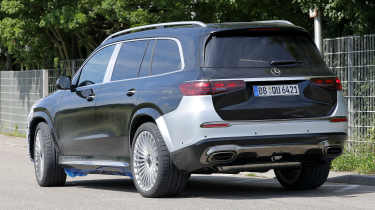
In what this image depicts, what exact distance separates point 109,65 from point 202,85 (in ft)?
7.09

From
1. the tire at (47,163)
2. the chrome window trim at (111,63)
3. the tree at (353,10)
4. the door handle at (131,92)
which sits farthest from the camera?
the tree at (353,10)

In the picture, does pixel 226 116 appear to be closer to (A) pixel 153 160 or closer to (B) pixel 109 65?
(A) pixel 153 160

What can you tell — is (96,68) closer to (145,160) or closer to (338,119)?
(145,160)

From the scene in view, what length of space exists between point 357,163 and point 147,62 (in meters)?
4.02

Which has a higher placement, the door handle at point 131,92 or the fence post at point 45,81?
the door handle at point 131,92

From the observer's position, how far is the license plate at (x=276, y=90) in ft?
29.5

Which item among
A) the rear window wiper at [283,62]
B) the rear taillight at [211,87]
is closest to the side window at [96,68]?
the rear taillight at [211,87]

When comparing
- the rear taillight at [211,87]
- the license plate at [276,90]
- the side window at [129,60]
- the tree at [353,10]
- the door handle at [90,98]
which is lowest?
the door handle at [90,98]

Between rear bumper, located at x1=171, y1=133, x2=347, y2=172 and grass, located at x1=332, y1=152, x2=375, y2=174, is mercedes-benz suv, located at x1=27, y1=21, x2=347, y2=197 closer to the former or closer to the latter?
rear bumper, located at x1=171, y1=133, x2=347, y2=172

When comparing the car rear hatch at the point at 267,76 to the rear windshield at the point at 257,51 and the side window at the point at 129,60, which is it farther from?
the side window at the point at 129,60

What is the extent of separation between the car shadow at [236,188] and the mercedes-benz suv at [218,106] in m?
0.34

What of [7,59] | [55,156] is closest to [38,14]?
[7,59]

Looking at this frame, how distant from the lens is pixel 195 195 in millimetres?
9914

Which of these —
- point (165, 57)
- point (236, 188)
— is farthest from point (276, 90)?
point (236, 188)
